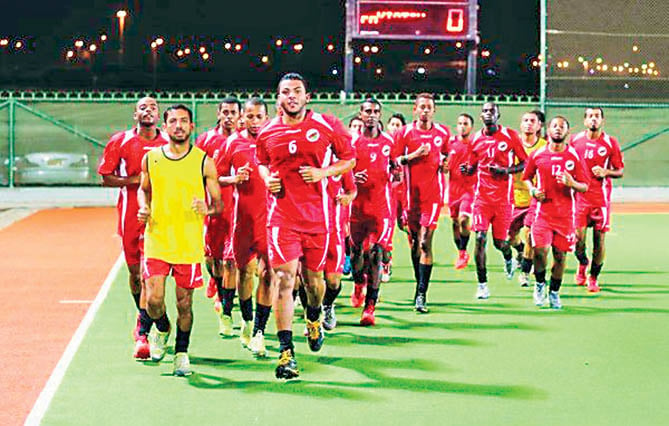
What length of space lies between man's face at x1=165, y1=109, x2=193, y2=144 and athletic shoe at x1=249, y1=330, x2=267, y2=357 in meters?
1.85

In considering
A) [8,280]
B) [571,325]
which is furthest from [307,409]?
[8,280]

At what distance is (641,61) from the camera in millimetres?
28766

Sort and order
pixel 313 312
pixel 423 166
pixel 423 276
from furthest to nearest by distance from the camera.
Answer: pixel 423 166 → pixel 423 276 → pixel 313 312

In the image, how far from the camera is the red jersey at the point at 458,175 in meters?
15.4

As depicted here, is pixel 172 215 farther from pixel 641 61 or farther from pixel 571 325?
pixel 641 61

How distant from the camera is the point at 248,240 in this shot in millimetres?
10438

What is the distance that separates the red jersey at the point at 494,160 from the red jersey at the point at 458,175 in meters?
1.14

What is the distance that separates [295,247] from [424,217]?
3637 millimetres

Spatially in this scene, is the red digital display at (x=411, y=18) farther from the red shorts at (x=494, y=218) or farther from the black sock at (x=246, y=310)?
the black sock at (x=246, y=310)

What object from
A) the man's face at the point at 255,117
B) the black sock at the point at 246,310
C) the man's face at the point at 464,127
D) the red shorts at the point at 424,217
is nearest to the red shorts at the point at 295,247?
the black sock at the point at 246,310

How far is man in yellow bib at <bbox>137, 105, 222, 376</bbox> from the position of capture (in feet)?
29.4

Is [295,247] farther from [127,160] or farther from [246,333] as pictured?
[127,160]

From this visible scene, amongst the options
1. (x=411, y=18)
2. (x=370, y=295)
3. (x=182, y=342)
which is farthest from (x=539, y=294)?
(x=411, y=18)

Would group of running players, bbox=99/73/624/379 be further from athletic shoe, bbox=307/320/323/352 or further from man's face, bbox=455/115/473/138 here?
man's face, bbox=455/115/473/138
